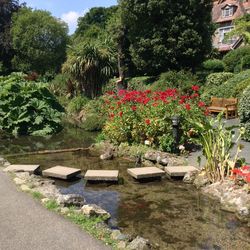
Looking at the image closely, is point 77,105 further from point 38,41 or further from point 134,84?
point 38,41

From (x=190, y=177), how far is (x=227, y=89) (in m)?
11.6

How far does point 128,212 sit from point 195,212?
1.22m

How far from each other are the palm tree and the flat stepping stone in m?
15.0

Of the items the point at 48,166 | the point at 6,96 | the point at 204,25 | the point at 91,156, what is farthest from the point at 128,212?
the point at 204,25

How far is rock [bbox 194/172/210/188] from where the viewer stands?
28.8 ft

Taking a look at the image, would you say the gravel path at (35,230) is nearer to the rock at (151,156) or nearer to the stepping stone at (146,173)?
the stepping stone at (146,173)

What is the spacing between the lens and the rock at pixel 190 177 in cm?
923

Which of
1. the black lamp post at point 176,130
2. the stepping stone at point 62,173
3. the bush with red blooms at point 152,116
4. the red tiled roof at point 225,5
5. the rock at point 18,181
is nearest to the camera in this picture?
the rock at point 18,181

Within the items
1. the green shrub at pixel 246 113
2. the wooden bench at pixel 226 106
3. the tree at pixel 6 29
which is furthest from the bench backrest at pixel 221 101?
the tree at pixel 6 29

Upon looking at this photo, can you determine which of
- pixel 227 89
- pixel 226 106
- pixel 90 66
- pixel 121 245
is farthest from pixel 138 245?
pixel 90 66

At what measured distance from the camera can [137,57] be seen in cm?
2419

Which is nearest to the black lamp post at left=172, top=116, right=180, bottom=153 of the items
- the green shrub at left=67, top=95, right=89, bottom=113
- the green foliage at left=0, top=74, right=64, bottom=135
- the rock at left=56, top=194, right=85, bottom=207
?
the rock at left=56, top=194, right=85, bottom=207

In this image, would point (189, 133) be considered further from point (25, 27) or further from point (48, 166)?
point (25, 27)

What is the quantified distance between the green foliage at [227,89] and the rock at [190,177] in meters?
10.6
